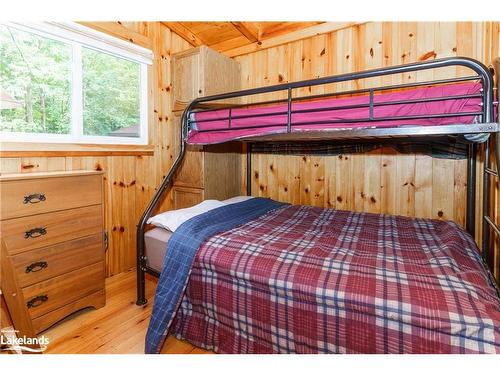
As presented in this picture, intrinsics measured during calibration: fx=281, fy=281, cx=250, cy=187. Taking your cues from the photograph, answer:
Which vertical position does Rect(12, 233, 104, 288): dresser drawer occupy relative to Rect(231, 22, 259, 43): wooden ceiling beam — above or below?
below

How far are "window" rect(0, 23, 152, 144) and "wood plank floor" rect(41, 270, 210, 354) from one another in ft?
3.92

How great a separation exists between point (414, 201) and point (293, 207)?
97 centimetres

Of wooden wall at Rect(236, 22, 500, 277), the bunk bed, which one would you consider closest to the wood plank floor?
the bunk bed

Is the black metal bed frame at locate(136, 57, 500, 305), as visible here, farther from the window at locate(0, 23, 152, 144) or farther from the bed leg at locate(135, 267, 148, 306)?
the window at locate(0, 23, 152, 144)

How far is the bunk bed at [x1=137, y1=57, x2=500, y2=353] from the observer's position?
98 cm

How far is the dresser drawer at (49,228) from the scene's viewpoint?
4.65 ft

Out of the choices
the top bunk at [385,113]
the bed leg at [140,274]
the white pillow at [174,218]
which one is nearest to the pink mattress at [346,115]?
the top bunk at [385,113]

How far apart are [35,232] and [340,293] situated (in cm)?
157

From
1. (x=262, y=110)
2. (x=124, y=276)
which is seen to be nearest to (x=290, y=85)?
(x=262, y=110)

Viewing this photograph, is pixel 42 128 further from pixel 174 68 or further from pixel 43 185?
pixel 174 68

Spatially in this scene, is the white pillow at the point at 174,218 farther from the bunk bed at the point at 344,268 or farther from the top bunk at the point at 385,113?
the top bunk at the point at 385,113
